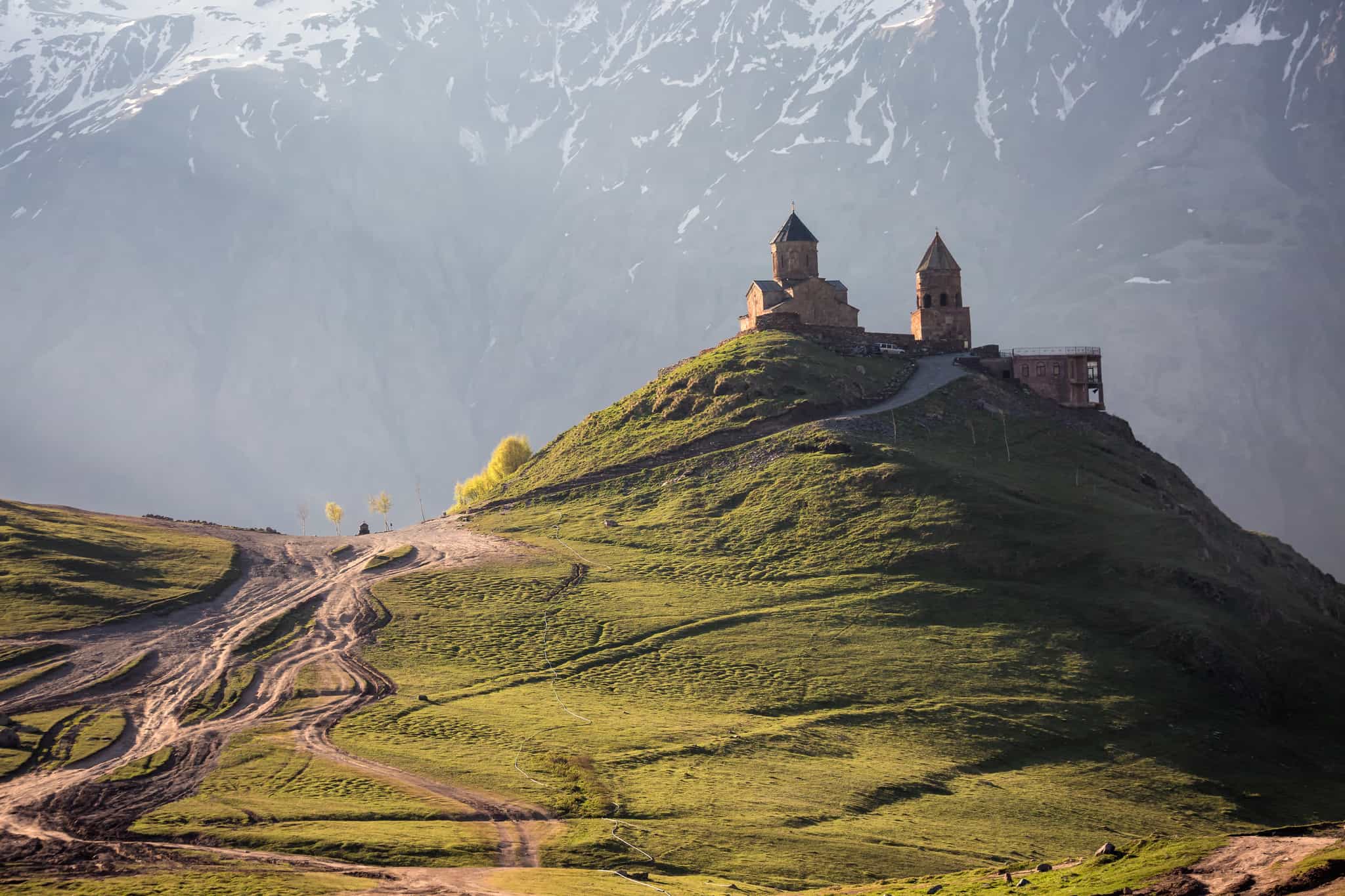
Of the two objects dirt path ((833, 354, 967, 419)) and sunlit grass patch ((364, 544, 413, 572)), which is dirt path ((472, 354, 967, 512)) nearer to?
dirt path ((833, 354, 967, 419))

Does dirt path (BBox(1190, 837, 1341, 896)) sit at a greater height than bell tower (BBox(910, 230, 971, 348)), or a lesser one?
lesser

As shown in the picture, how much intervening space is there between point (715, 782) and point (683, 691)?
12377 millimetres

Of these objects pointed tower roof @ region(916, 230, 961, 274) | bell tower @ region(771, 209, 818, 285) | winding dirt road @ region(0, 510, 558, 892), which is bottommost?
winding dirt road @ region(0, 510, 558, 892)

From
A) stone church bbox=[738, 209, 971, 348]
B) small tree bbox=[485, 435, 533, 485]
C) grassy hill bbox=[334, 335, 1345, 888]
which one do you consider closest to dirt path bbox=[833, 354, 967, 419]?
grassy hill bbox=[334, 335, 1345, 888]

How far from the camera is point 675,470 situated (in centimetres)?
8881

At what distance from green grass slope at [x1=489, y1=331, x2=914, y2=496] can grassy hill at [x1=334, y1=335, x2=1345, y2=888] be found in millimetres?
527

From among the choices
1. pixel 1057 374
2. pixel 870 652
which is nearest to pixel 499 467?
pixel 1057 374

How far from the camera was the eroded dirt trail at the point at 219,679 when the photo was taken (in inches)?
1673

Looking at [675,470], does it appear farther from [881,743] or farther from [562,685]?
[881,743]

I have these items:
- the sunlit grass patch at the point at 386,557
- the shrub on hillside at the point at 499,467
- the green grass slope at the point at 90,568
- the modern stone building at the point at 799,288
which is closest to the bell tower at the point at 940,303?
the modern stone building at the point at 799,288

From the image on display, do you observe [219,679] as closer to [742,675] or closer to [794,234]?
[742,675]

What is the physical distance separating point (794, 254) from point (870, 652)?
54.9 m

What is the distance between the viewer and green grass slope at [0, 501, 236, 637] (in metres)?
65.5

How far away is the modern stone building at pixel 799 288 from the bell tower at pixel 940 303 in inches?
254
